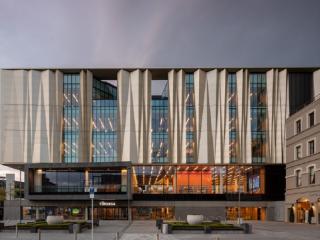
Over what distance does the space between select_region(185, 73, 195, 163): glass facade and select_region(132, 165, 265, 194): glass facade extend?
280 cm

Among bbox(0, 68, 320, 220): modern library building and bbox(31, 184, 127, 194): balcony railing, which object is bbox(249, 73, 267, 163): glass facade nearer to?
bbox(0, 68, 320, 220): modern library building

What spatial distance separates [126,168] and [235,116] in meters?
21.7

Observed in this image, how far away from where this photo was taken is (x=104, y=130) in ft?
293

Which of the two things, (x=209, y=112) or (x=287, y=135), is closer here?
(x=287, y=135)

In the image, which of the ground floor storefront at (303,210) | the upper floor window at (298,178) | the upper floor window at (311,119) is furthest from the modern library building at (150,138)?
the upper floor window at (311,119)

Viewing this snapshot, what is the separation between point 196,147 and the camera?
8794cm

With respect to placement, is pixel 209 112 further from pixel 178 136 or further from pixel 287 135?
pixel 287 135

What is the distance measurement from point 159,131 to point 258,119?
18006 mm

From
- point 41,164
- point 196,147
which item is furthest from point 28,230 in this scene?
point 196,147

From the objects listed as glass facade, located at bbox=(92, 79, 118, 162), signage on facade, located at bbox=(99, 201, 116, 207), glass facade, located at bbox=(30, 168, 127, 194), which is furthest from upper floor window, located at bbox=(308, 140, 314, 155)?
signage on facade, located at bbox=(99, 201, 116, 207)

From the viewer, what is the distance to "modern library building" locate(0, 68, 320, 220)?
87.5m

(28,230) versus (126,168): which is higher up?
(126,168)

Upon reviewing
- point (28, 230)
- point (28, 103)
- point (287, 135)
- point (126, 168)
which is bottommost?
point (28, 230)

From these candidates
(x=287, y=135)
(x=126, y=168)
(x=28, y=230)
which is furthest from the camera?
(x=126, y=168)
